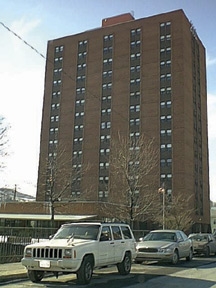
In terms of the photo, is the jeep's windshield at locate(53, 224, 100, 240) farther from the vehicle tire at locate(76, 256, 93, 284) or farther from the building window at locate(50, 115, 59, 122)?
the building window at locate(50, 115, 59, 122)

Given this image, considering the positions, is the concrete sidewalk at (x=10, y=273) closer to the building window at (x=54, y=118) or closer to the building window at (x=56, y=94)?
the building window at (x=54, y=118)

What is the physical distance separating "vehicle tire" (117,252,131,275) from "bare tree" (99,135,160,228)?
1796cm

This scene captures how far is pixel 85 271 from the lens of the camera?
37.4 ft

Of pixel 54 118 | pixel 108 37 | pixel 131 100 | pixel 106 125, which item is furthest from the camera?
pixel 108 37

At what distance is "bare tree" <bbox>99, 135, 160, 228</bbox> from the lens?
36.8 metres

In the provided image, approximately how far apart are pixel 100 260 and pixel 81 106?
71415 mm

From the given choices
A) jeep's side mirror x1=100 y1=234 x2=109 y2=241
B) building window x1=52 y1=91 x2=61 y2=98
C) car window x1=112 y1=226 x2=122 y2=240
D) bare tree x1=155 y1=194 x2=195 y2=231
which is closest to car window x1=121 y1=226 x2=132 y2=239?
car window x1=112 y1=226 x2=122 y2=240

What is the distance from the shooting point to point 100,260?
1241 cm

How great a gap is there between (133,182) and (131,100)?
43314 mm

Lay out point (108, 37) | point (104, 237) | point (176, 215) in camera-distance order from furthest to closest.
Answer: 1. point (108, 37)
2. point (176, 215)
3. point (104, 237)

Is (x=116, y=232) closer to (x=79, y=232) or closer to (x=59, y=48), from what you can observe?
(x=79, y=232)

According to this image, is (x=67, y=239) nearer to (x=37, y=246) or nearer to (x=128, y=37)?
(x=37, y=246)

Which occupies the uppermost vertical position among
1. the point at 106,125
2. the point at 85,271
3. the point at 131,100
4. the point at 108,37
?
the point at 108,37

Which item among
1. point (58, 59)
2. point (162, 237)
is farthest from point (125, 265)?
point (58, 59)
